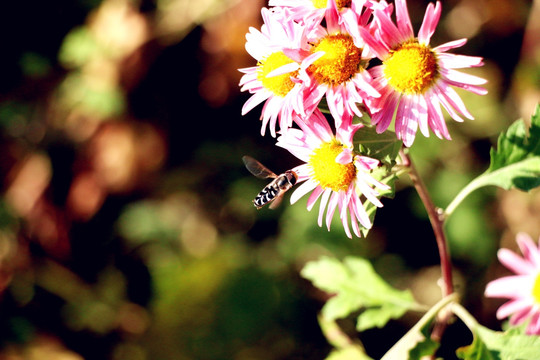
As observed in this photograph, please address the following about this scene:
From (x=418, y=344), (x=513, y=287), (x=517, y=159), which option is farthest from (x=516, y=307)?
(x=517, y=159)

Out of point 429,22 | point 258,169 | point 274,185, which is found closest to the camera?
point 429,22

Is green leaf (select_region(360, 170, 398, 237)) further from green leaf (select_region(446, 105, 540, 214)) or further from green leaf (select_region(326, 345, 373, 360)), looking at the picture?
green leaf (select_region(326, 345, 373, 360))

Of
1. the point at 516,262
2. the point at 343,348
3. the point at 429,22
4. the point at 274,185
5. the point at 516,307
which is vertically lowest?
the point at 343,348

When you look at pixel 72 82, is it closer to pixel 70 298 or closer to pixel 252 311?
pixel 70 298

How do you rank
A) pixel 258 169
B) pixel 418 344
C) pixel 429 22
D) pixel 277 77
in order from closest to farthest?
pixel 429 22 → pixel 277 77 → pixel 418 344 → pixel 258 169

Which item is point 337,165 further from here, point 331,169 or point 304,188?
point 304,188

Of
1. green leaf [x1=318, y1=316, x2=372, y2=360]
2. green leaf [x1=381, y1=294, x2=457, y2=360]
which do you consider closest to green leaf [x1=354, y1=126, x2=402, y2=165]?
green leaf [x1=381, y1=294, x2=457, y2=360]

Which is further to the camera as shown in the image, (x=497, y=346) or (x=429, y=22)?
(x=497, y=346)

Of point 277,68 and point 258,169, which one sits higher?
point 277,68
